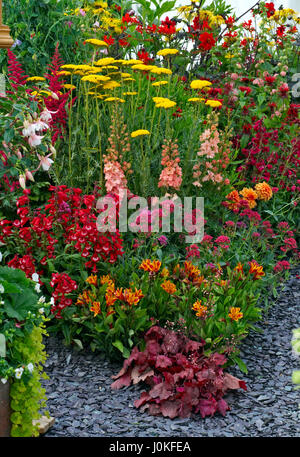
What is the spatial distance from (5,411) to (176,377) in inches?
38.5

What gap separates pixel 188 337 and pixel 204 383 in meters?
0.40

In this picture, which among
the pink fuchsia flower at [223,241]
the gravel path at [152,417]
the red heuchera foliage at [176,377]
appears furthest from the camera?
the pink fuchsia flower at [223,241]

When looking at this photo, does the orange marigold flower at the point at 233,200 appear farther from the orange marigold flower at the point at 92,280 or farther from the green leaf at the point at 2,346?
the green leaf at the point at 2,346

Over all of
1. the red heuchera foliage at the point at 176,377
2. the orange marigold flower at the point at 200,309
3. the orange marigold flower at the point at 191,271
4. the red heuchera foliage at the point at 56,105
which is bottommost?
the red heuchera foliage at the point at 176,377

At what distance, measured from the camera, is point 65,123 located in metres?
4.80

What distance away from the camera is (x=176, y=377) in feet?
10.6

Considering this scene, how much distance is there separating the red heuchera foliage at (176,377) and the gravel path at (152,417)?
60 mm

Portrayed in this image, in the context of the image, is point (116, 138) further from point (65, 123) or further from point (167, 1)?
point (167, 1)

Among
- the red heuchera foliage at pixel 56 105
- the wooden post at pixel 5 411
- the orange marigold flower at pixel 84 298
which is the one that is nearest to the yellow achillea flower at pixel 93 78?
the red heuchera foliage at pixel 56 105

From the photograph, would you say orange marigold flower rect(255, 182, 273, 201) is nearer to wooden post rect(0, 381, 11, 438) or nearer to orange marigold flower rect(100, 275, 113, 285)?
orange marigold flower rect(100, 275, 113, 285)

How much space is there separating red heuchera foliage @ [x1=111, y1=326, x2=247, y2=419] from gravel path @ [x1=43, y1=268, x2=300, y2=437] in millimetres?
60

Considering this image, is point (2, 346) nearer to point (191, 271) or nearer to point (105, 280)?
point (105, 280)

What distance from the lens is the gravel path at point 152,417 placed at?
121 inches

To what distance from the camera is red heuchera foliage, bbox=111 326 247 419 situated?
→ 3191 millimetres
